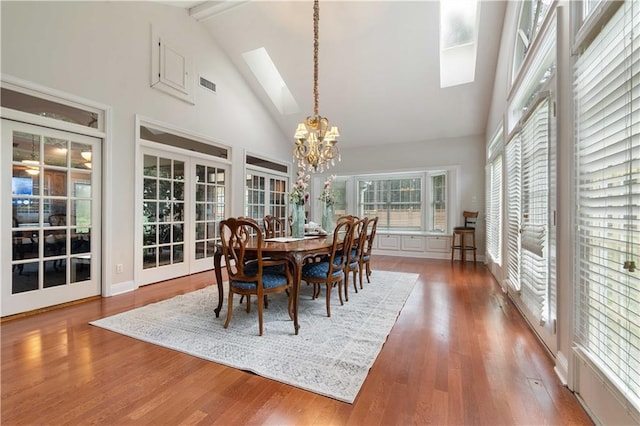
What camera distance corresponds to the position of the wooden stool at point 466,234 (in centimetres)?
571

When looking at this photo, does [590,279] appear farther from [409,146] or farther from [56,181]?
[409,146]

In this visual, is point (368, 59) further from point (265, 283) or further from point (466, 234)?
point (265, 283)

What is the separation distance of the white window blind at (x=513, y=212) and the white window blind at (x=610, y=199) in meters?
1.53

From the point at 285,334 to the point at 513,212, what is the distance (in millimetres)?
2866

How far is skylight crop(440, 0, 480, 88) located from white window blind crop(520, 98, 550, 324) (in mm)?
2747

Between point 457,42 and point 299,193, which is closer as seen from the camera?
point 299,193

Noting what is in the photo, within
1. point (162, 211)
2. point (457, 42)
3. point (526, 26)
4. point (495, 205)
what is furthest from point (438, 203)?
point (162, 211)

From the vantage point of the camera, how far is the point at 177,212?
4.50 m

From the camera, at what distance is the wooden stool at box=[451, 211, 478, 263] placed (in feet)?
18.7

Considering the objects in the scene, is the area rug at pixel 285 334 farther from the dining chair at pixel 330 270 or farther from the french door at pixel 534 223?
the french door at pixel 534 223

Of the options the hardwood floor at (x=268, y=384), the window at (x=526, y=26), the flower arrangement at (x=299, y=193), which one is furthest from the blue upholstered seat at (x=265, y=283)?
the window at (x=526, y=26)

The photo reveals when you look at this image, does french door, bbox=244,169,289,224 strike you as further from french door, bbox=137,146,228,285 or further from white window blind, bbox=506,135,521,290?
white window blind, bbox=506,135,521,290

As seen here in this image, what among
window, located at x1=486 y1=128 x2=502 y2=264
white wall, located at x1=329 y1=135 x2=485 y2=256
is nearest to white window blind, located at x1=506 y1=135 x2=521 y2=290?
window, located at x1=486 y1=128 x2=502 y2=264

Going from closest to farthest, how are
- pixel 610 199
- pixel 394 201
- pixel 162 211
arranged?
pixel 610 199
pixel 162 211
pixel 394 201
